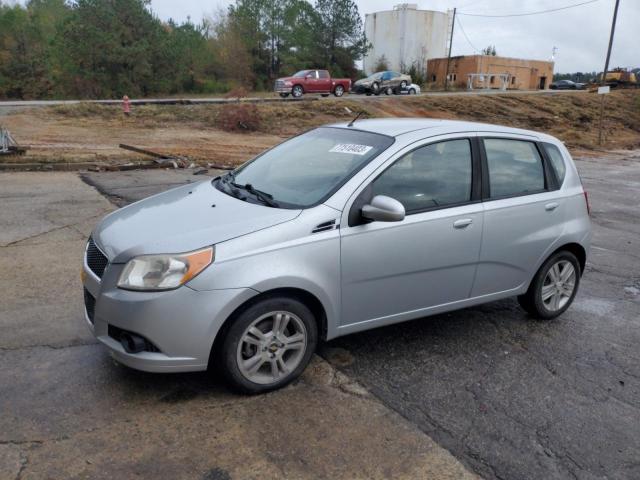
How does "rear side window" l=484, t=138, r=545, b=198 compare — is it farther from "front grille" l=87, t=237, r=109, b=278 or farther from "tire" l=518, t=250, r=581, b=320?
"front grille" l=87, t=237, r=109, b=278

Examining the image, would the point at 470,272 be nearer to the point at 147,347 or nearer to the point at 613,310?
the point at 613,310

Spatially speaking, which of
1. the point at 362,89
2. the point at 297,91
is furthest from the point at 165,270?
the point at 362,89

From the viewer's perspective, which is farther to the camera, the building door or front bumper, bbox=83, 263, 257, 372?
the building door

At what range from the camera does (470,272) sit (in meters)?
4.34

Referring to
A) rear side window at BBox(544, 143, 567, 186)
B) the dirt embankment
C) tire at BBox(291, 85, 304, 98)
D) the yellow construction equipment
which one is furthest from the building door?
rear side window at BBox(544, 143, 567, 186)

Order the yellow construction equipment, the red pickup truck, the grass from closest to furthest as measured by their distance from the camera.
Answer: the grass
the red pickup truck
the yellow construction equipment

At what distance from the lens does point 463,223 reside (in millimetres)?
4199

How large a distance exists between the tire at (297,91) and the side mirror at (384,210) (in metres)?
32.0

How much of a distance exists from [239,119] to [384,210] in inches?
848

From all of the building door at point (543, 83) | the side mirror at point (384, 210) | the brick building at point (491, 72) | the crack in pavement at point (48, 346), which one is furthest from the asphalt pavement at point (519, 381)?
the building door at point (543, 83)

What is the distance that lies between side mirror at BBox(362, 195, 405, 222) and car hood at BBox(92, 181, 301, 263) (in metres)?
0.46

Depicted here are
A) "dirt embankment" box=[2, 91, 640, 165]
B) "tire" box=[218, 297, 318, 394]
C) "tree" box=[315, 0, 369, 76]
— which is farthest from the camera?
"tree" box=[315, 0, 369, 76]

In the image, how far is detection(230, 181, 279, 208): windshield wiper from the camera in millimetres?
3883

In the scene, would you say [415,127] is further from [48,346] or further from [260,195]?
[48,346]
